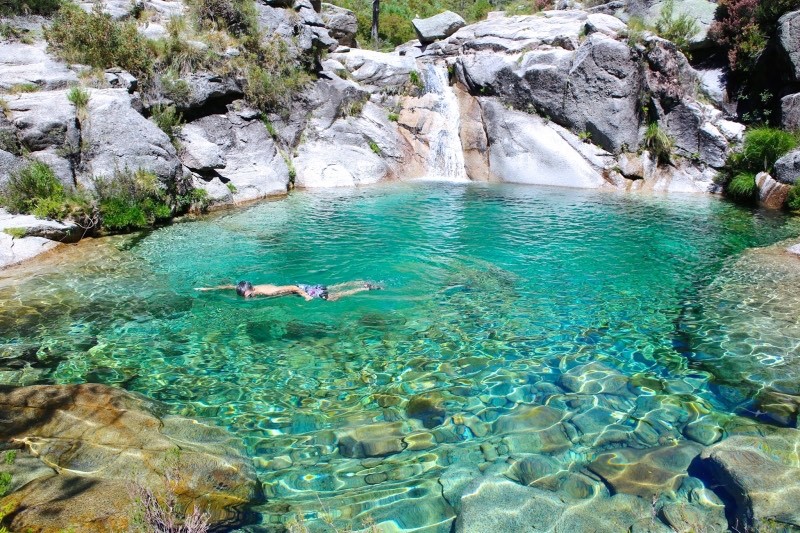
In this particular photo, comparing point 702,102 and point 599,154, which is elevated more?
point 702,102

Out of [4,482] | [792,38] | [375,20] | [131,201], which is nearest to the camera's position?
[4,482]

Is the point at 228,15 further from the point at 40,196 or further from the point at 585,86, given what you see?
the point at 585,86

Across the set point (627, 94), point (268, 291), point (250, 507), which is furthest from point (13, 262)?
point (627, 94)

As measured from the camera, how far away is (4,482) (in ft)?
10.9

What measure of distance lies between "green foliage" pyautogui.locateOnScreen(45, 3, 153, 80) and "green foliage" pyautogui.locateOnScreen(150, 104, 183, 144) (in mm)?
1471

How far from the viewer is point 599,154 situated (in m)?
23.0

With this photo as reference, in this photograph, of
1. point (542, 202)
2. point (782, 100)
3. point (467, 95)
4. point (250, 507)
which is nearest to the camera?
point (250, 507)

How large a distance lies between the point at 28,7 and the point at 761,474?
24330 mm

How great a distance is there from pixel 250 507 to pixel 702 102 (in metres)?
26.5

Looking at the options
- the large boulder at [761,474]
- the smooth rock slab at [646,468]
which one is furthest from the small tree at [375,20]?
the large boulder at [761,474]

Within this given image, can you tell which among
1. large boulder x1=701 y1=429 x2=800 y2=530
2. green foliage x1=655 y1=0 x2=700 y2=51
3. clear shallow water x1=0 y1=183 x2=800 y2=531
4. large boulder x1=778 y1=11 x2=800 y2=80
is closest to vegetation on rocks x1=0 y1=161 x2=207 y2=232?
clear shallow water x1=0 y1=183 x2=800 y2=531

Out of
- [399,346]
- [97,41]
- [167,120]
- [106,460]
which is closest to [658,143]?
[399,346]

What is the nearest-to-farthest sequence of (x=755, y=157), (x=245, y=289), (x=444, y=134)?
(x=245, y=289)
(x=755, y=157)
(x=444, y=134)

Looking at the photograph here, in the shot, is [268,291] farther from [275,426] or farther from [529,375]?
[529,375]
